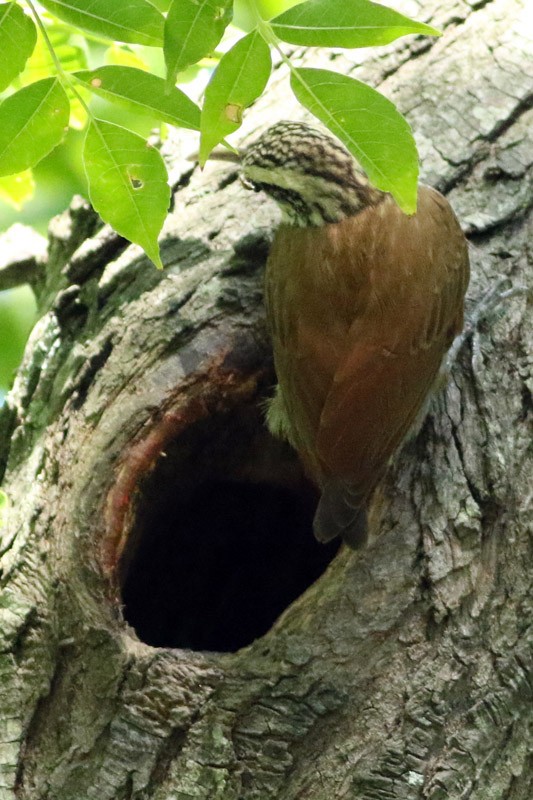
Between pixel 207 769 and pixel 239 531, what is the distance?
171 cm

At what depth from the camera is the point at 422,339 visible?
9.05ft

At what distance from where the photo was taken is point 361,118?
64.2 inches

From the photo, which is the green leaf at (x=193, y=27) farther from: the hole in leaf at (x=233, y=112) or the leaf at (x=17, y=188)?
the leaf at (x=17, y=188)

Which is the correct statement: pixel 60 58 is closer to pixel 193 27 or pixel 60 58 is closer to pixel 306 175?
pixel 306 175

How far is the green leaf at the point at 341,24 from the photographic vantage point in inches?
63.2

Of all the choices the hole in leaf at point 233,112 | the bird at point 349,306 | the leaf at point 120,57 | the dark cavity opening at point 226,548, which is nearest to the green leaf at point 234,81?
the hole in leaf at point 233,112

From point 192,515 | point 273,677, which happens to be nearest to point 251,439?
point 192,515

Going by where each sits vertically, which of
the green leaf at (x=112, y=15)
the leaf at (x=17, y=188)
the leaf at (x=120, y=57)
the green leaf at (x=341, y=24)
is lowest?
the green leaf at (x=112, y=15)

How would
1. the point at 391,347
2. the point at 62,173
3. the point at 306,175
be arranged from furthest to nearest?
1. the point at 62,173
2. the point at 306,175
3. the point at 391,347

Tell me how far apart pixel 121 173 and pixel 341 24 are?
50 centimetres

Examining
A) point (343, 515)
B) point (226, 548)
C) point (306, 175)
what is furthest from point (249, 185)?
point (226, 548)

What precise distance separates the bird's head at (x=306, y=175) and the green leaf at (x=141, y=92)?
0.96 m

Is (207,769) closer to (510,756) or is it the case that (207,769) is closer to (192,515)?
(510,756)

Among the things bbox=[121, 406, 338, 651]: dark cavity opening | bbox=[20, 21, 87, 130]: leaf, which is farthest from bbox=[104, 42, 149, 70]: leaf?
bbox=[121, 406, 338, 651]: dark cavity opening
